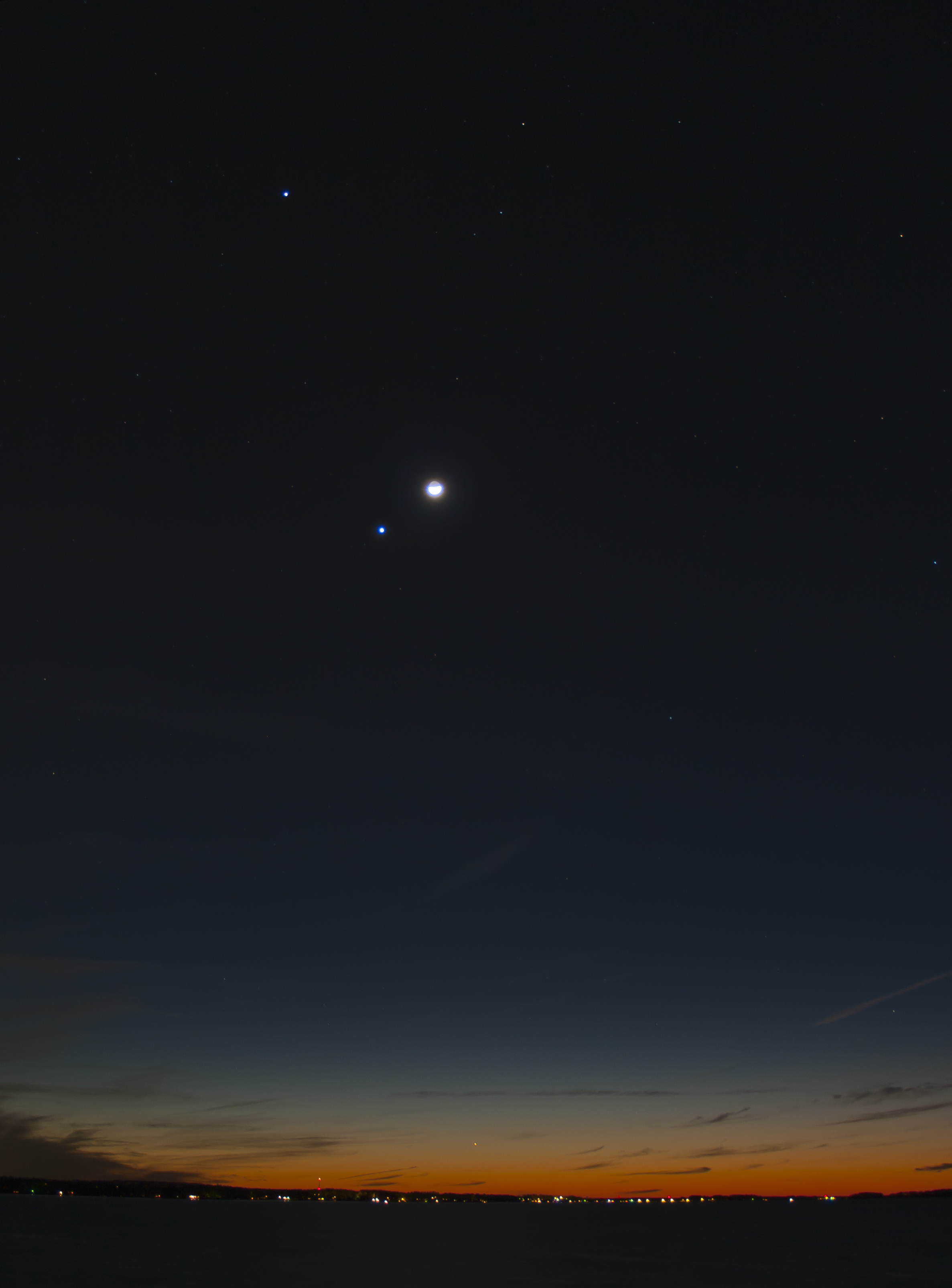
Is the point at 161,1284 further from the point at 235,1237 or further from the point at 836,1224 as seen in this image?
the point at 836,1224

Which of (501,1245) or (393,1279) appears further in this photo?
(501,1245)

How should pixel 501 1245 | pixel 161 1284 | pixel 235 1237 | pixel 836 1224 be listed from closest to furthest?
pixel 161 1284 < pixel 501 1245 < pixel 235 1237 < pixel 836 1224

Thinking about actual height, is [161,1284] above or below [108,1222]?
above

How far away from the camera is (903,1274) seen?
241 feet

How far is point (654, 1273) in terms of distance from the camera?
72.1 metres

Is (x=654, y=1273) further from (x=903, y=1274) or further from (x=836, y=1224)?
(x=836, y=1224)

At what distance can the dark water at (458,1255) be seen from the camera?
65938 mm

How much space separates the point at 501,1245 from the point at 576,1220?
341ft

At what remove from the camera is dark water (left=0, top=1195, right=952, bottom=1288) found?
6594 cm

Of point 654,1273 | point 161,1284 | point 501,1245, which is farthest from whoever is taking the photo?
point 501,1245

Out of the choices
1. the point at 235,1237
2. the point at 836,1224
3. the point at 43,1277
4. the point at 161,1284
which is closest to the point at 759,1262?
the point at 161,1284

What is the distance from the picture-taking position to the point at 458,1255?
307 feet

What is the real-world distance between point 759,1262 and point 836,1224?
119165mm

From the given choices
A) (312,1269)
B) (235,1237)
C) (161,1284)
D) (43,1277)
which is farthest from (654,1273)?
(235,1237)
